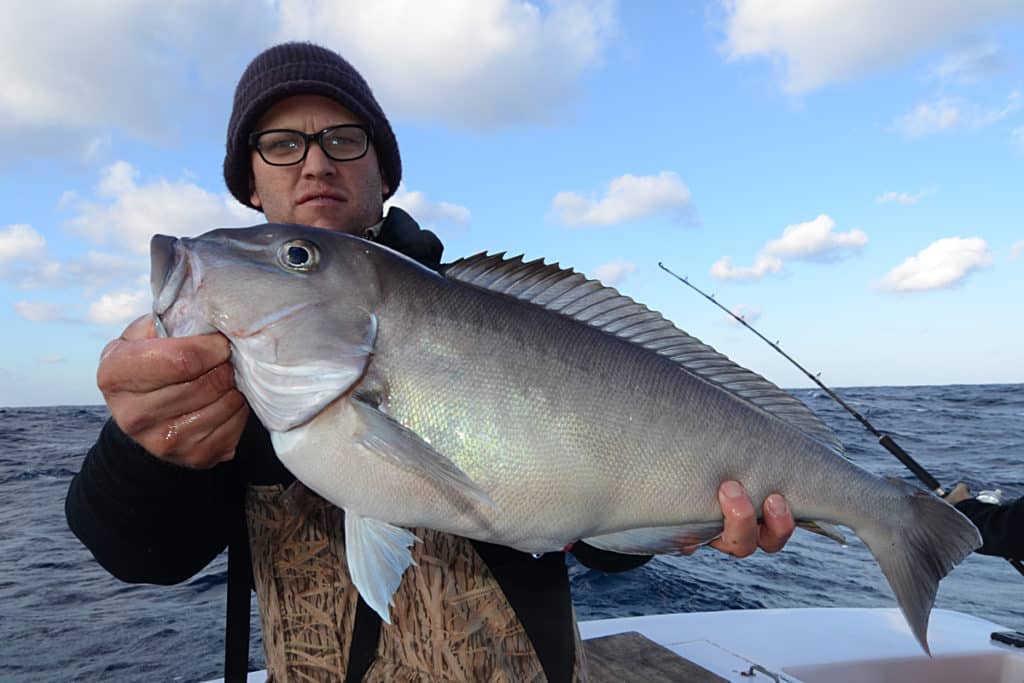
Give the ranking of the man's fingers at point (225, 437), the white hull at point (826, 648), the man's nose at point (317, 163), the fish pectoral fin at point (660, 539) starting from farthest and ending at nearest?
the white hull at point (826, 648) → the man's nose at point (317, 163) → the fish pectoral fin at point (660, 539) → the man's fingers at point (225, 437)

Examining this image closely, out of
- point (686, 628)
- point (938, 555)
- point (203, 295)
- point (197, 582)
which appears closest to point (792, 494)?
point (938, 555)

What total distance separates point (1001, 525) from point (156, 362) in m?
5.05

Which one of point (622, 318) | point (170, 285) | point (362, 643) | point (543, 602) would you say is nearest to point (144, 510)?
point (170, 285)

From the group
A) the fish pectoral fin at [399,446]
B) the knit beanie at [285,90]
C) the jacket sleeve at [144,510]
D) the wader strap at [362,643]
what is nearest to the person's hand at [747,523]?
the fish pectoral fin at [399,446]

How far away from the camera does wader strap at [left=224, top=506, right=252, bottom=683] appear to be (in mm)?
2248

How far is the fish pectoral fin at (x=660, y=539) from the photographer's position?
2.08 meters

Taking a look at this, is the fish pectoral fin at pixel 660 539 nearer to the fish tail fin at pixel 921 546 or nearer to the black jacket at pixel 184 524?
the black jacket at pixel 184 524

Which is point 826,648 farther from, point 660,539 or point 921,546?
point 660,539

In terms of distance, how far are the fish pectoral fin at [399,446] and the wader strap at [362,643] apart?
69 centimetres

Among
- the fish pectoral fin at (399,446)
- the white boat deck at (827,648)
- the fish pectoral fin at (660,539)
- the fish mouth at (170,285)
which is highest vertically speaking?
the fish mouth at (170,285)

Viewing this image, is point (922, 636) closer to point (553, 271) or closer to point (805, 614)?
point (553, 271)

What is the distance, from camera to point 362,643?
2.18 metres

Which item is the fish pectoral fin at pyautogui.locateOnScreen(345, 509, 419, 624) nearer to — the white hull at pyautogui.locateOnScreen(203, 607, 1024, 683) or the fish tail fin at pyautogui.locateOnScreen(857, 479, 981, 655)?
the fish tail fin at pyautogui.locateOnScreen(857, 479, 981, 655)

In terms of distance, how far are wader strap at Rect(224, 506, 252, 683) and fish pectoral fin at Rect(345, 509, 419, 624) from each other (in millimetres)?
659
